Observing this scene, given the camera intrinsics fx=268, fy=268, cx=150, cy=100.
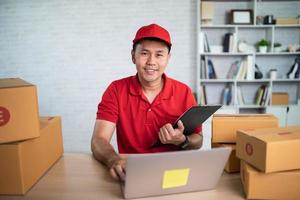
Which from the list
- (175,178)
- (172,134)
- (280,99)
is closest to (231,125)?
(172,134)

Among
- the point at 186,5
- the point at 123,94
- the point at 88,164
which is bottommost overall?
the point at 88,164

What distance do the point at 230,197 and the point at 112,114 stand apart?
Answer: 2.69 ft

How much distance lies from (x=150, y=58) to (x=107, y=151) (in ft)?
1.89

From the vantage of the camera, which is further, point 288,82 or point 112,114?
point 288,82

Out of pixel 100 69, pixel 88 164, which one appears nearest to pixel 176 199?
pixel 88 164

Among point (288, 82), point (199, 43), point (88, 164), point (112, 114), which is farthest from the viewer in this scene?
point (288, 82)

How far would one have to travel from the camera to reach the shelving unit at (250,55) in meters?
3.40

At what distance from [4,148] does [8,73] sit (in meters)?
3.23

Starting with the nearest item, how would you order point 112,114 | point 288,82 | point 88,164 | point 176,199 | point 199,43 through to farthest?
point 176,199
point 88,164
point 112,114
point 199,43
point 288,82

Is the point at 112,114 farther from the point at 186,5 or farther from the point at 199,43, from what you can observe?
the point at 186,5

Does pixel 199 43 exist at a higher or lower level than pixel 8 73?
higher

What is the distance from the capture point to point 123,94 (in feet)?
5.35

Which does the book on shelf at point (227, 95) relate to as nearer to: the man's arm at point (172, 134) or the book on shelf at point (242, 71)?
the book on shelf at point (242, 71)

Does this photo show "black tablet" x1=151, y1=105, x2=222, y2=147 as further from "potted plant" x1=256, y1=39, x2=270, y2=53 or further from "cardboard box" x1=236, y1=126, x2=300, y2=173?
"potted plant" x1=256, y1=39, x2=270, y2=53
